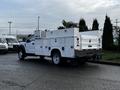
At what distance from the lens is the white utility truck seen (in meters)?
15.1

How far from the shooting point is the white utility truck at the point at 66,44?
15.1 metres

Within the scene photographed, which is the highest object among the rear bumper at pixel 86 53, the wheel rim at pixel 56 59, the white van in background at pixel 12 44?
the white van in background at pixel 12 44

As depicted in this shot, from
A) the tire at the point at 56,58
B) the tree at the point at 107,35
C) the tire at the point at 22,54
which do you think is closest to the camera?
the tire at the point at 56,58

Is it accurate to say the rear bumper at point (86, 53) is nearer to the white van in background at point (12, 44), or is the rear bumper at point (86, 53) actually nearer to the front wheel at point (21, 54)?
the front wheel at point (21, 54)

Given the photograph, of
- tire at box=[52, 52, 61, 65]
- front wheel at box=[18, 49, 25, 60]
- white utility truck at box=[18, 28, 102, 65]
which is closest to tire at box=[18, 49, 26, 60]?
front wheel at box=[18, 49, 25, 60]

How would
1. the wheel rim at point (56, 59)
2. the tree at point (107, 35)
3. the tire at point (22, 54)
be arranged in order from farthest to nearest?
the tree at point (107, 35), the tire at point (22, 54), the wheel rim at point (56, 59)

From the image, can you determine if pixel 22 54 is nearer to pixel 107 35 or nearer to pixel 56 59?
pixel 56 59

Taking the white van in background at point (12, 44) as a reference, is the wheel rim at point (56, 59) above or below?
below

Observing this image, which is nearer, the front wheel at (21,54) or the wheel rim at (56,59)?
the wheel rim at (56,59)

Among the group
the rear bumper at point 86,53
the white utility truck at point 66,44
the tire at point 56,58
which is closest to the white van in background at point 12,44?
the white utility truck at point 66,44

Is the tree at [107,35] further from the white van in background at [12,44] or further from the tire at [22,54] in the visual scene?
the tire at [22,54]

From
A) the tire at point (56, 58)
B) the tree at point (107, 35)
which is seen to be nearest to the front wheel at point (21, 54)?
the tire at point (56, 58)

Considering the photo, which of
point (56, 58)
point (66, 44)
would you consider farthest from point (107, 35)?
point (66, 44)

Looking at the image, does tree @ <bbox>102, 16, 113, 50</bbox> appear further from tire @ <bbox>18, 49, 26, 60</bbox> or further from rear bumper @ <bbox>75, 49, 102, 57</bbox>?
rear bumper @ <bbox>75, 49, 102, 57</bbox>
